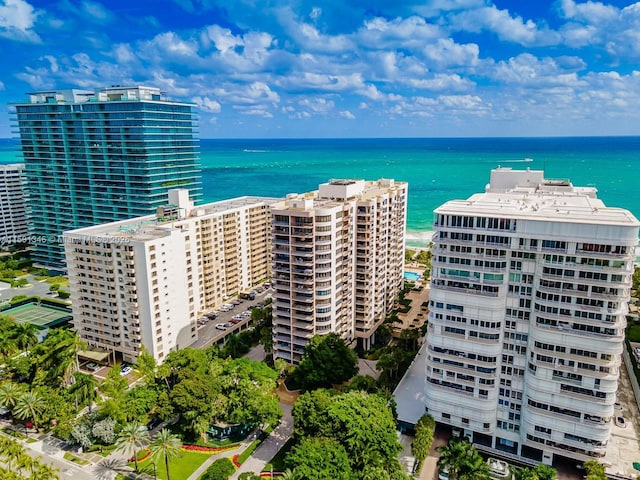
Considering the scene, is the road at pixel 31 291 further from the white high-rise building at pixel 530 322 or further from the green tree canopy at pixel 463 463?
the green tree canopy at pixel 463 463

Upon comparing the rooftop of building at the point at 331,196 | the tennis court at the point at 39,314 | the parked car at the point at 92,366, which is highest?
the rooftop of building at the point at 331,196

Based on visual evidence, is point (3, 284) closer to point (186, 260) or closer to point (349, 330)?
point (186, 260)

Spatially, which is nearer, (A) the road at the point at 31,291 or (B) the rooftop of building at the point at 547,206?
(B) the rooftop of building at the point at 547,206

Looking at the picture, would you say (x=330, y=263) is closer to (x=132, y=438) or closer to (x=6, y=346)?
(x=132, y=438)

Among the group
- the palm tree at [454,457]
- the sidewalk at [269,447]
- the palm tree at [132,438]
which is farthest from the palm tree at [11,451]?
the palm tree at [454,457]

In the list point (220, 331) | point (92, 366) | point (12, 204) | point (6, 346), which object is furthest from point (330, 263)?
point (12, 204)

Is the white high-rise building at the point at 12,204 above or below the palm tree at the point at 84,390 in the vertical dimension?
above
